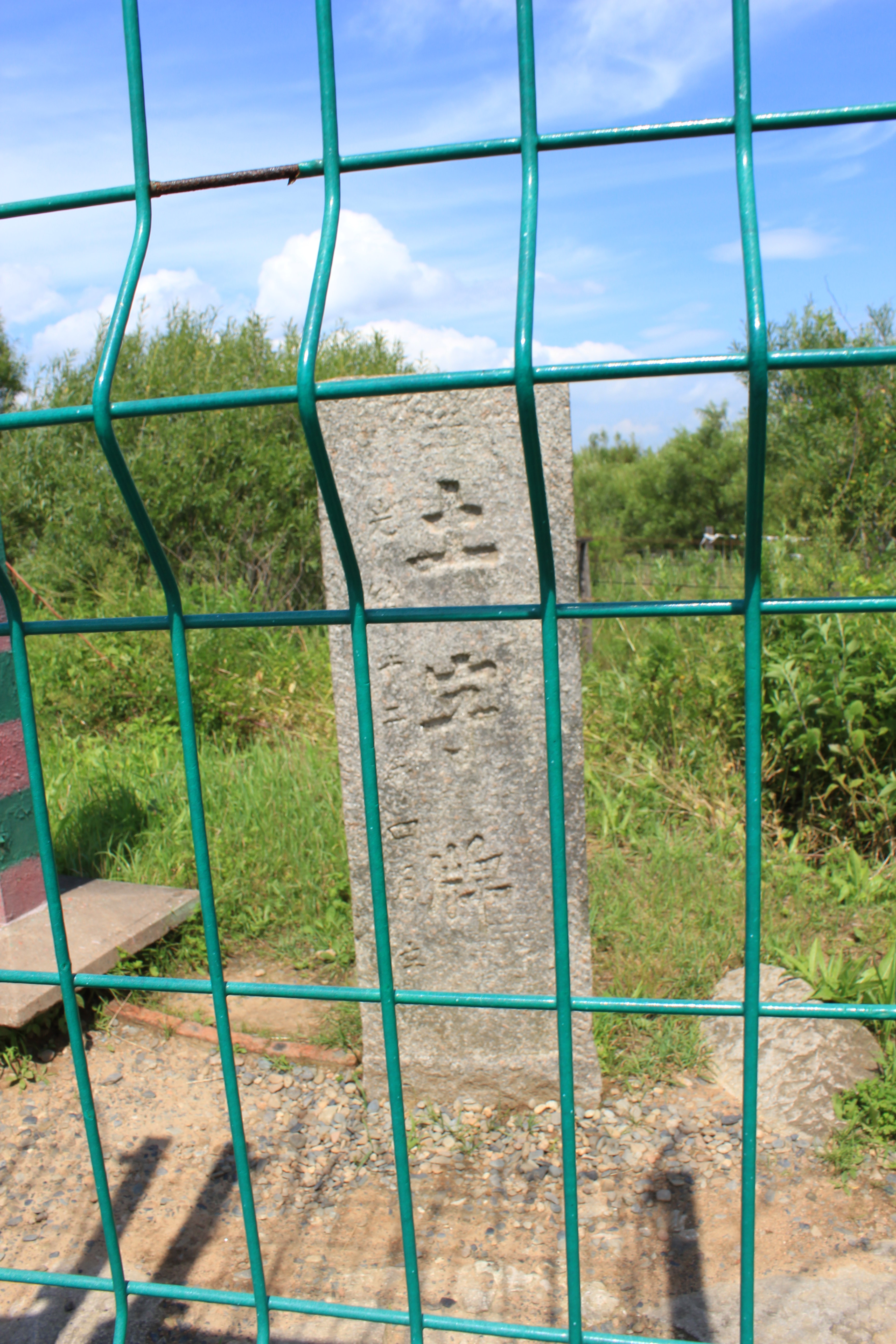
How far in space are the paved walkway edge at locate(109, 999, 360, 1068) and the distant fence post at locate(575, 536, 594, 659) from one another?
3184 millimetres

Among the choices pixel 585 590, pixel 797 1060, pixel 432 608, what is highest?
pixel 432 608

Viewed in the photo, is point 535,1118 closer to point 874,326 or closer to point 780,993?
point 780,993

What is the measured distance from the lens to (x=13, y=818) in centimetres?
321

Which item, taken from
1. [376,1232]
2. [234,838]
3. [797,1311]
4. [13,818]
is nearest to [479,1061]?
[376,1232]

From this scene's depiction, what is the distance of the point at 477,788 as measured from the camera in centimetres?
258

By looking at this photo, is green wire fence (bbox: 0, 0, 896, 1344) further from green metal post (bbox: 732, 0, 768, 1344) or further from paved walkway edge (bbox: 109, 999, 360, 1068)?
paved walkway edge (bbox: 109, 999, 360, 1068)

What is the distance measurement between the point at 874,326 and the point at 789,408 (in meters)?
1.20

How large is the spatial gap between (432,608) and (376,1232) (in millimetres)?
1883

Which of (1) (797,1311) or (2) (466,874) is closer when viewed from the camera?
(1) (797,1311)

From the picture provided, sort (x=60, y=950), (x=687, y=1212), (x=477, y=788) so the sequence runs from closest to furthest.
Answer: (x=60, y=950), (x=687, y=1212), (x=477, y=788)

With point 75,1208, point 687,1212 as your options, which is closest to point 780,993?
point 687,1212

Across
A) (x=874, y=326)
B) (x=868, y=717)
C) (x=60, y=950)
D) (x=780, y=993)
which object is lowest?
(x=780, y=993)

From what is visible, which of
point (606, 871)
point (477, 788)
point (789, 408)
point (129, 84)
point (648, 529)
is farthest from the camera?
point (648, 529)

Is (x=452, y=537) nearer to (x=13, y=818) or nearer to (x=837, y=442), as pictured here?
(x=13, y=818)
